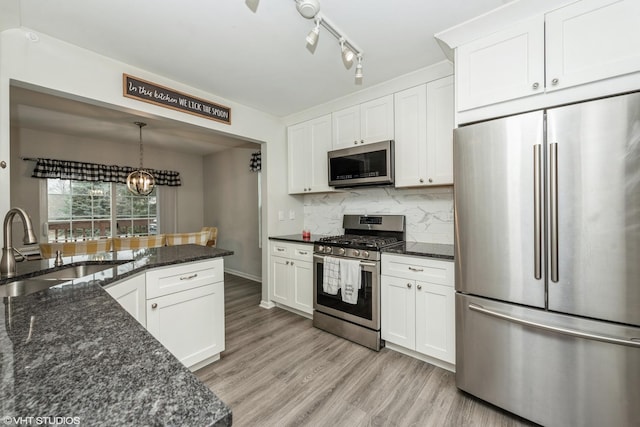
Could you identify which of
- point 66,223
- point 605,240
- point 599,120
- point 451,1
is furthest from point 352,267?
point 66,223

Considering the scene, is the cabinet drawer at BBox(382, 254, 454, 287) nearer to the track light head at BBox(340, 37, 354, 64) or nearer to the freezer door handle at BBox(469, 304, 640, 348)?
the freezer door handle at BBox(469, 304, 640, 348)

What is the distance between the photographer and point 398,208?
289cm

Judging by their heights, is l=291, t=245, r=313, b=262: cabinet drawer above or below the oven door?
above

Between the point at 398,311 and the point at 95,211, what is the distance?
525 centimetres

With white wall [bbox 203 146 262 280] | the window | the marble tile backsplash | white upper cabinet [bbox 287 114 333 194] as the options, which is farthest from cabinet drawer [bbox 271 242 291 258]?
the window

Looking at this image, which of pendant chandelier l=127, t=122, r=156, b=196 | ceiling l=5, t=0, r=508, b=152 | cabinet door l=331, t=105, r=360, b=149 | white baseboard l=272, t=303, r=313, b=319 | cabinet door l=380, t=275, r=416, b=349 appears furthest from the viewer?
pendant chandelier l=127, t=122, r=156, b=196

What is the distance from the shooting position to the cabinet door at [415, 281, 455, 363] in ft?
6.65

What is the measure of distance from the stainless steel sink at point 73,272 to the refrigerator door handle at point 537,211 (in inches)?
102

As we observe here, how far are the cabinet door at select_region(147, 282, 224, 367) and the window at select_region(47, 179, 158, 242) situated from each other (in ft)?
12.8

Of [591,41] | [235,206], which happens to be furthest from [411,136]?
[235,206]

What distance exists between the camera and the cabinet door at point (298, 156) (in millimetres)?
3400

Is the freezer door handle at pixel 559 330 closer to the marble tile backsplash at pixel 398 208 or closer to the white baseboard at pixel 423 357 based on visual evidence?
the white baseboard at pixel 423 357

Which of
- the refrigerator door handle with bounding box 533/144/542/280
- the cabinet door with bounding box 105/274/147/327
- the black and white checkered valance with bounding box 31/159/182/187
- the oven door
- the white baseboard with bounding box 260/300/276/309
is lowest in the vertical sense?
the white baseboard with bounding box 260/300/276/309

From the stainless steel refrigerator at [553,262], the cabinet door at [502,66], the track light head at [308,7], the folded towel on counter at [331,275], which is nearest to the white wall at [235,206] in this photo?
the folded towel on counter at [331,275]
